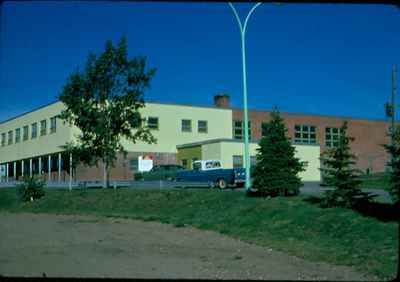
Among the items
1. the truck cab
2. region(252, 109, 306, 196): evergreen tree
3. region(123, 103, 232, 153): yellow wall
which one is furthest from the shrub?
region(123, 103, 232, 153): yellow wall

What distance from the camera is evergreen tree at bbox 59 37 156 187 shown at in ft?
110

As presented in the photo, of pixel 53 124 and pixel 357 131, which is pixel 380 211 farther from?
pixel 357 131

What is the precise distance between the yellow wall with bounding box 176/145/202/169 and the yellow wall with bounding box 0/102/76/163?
34.7ft

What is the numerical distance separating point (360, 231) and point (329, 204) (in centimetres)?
409

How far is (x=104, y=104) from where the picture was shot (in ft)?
112

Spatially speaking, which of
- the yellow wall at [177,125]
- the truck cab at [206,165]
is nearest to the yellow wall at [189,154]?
the yellow wall at [177,125]

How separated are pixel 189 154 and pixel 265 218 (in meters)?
36.3

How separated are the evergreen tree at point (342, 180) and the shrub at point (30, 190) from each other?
59.3 feet

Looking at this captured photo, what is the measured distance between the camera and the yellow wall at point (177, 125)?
5644 cm

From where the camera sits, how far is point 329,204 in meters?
18.4

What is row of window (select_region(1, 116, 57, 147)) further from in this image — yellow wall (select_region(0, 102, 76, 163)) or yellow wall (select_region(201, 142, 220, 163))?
yellow wall (select_region(201, 142, 220, 163))

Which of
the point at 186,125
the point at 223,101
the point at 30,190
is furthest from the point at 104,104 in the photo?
the point at 223,101

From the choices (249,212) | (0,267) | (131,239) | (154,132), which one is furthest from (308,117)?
(0,267)

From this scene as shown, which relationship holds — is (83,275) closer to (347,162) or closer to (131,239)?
(131,239)
